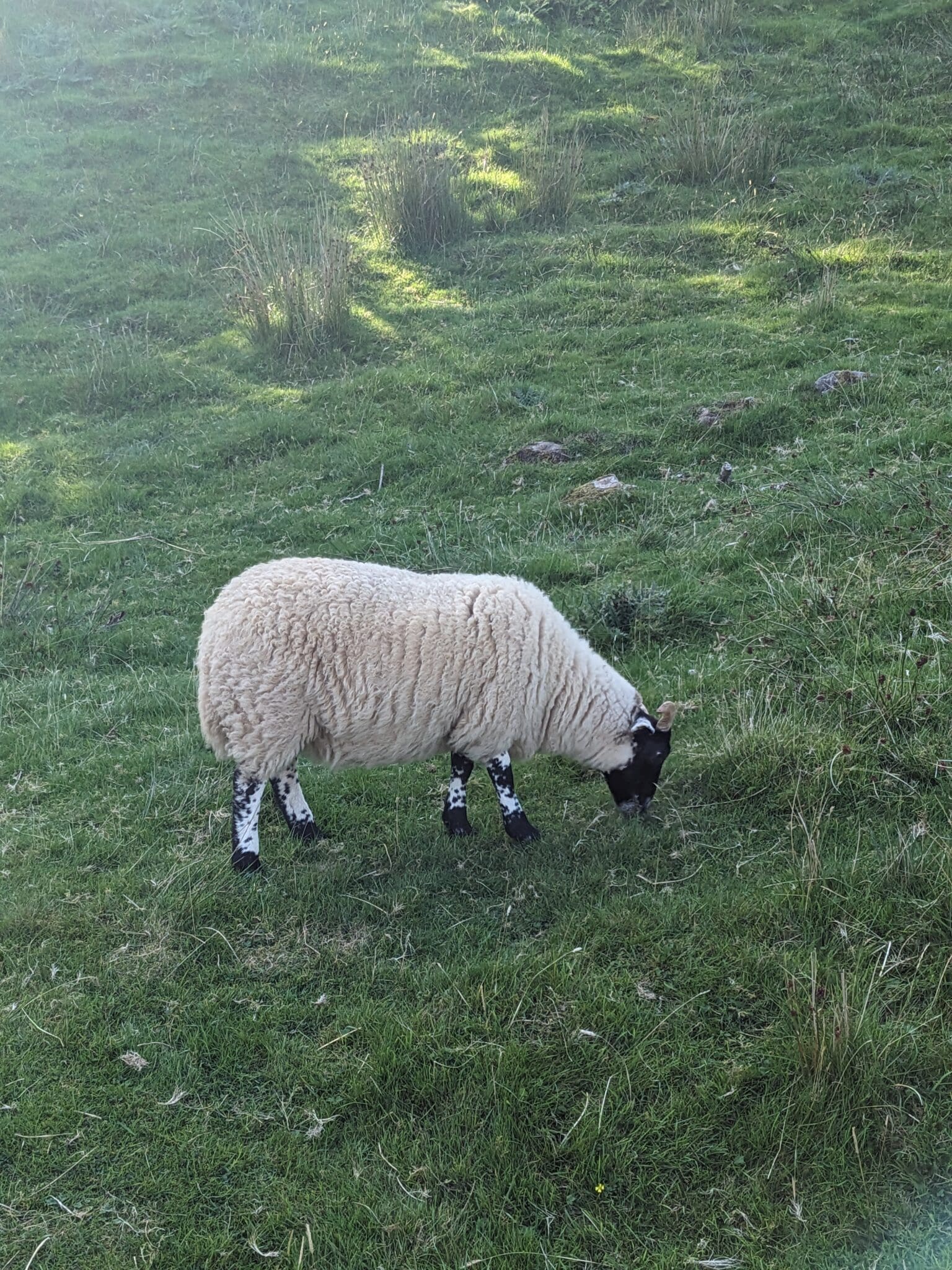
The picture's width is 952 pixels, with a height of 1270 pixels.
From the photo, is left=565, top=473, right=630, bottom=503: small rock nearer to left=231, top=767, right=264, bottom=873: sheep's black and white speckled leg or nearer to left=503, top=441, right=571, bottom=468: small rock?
left=503, top=441, right=571, bottom=468: small rock

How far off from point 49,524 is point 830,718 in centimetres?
789

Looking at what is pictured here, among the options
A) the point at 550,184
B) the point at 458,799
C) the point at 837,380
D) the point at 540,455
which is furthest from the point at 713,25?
the point at 458,799

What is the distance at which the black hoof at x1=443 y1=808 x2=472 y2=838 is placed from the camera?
5789mm

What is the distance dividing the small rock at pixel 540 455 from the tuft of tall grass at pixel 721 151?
6.83m

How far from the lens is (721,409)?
995 centimetres

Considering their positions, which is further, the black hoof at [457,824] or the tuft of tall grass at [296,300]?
the tuft of tall grass at [296,300]

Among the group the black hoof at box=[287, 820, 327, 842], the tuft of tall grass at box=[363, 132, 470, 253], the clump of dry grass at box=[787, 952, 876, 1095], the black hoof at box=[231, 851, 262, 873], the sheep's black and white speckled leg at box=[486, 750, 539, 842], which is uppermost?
the tuft of tall grass at box=[363, 132, 470, 253]

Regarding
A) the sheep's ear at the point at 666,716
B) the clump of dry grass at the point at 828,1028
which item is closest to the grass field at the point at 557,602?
the clump of dry grass at the point at 828,1028

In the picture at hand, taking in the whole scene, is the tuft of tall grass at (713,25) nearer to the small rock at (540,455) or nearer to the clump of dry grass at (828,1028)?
the small rock at (540,455)

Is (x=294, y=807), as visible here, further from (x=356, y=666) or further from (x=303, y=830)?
(x=356, y=666)

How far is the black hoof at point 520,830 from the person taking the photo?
566cm

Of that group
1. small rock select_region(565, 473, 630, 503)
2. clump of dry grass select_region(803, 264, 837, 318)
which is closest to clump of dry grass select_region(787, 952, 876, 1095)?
small rock select_region(565, 473, 630, 503)

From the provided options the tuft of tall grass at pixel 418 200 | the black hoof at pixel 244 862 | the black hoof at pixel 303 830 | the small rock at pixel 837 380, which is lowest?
the black hoof at pixel 303 830

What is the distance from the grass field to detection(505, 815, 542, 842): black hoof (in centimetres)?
16
